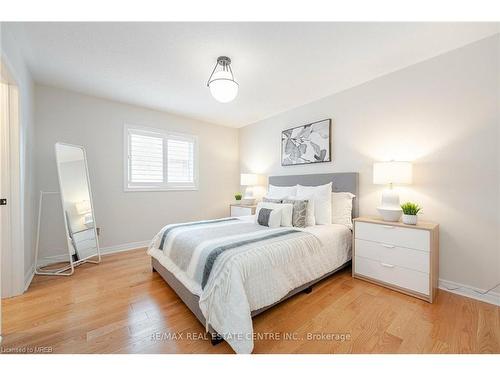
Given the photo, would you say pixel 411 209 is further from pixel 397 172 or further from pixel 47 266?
pixel 47 266

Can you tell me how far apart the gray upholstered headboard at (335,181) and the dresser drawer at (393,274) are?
69 centimetres

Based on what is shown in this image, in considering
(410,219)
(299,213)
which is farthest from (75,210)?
(410,219)

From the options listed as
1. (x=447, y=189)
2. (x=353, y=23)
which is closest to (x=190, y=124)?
(x=353, y=23)

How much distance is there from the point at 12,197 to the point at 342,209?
3491 mm


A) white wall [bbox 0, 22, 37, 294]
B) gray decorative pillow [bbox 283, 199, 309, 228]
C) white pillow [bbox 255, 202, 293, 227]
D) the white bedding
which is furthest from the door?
gray decorative pillow [bbox 283, 199, 309, 228]

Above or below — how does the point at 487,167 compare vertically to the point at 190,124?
below

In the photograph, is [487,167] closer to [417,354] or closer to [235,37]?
[417,354]

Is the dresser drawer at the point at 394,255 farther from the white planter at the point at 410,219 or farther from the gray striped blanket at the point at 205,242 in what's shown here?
the gray striped blanket at the point at 205,242

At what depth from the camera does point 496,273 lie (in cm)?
186

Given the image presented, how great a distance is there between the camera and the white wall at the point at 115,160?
9.20 feet

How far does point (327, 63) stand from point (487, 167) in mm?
1769

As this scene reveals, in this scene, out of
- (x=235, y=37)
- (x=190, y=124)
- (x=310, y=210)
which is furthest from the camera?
(x=190, y=124)

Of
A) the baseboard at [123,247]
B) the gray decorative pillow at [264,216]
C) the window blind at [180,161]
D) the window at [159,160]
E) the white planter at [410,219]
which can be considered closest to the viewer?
the white planter at [410,219]

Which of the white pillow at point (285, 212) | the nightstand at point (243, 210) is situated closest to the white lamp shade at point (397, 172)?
the white pillow at point (285, 212)
